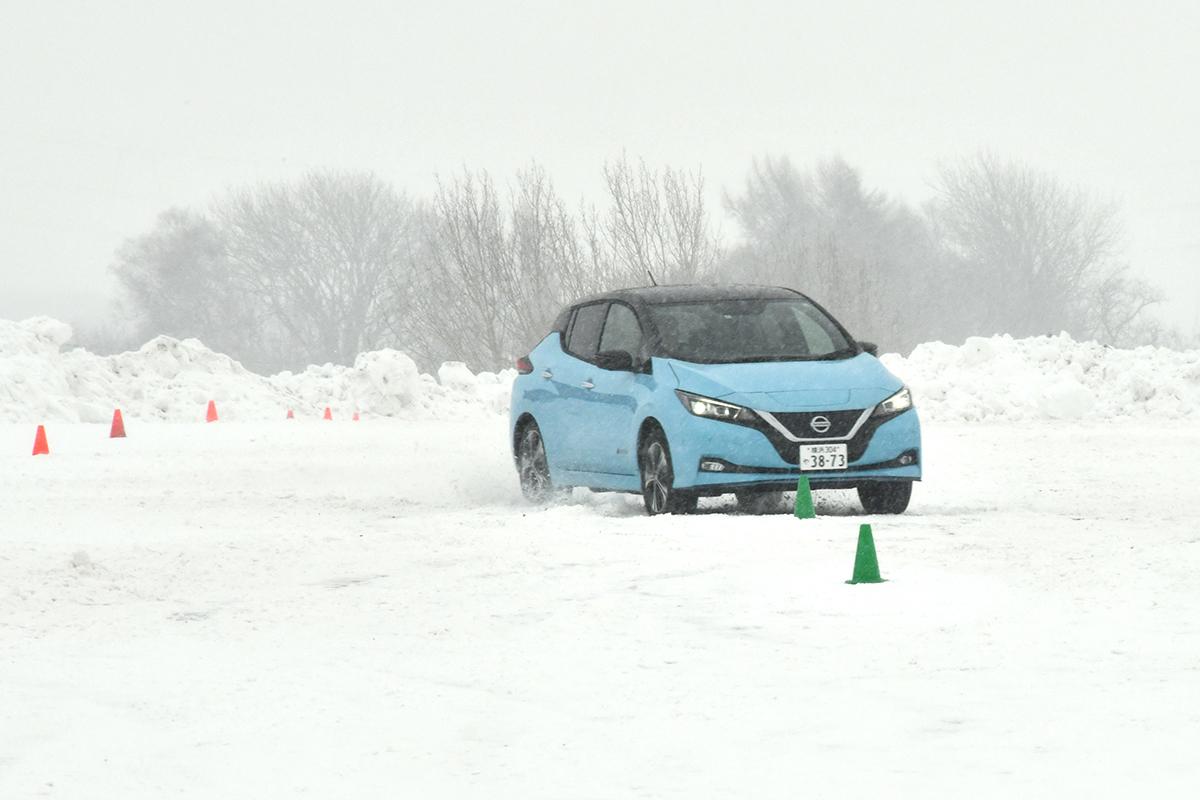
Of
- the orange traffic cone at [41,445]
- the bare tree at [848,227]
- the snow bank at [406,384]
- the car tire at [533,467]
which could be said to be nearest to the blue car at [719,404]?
the car tire at [533,467]

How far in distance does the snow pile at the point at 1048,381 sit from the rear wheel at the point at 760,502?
17518 millimetres

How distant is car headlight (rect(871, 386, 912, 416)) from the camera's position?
12.1 m

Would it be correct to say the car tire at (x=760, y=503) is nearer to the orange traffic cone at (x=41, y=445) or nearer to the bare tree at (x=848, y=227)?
the orange traffic cone at (x=41, y=445)

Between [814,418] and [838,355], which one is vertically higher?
[838,355]

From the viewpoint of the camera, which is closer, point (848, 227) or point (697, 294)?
Answer: point (697, 294)

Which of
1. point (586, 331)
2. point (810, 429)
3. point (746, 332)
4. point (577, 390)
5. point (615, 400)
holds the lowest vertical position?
point (810, 429)

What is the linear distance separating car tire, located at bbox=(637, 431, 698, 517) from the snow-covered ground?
1.22 ft

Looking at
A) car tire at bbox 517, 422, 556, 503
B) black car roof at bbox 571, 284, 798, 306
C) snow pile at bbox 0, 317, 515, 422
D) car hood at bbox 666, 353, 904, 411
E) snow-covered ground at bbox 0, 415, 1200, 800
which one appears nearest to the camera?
snow-covered ground at bbox 0, 415, 1200, 800

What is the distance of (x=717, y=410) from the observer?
463 inches

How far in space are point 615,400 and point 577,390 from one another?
69 centimetres

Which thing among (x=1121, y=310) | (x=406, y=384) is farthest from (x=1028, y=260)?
(x=406, y=384)

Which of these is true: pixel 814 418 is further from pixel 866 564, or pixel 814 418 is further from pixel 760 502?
pixel 866 564

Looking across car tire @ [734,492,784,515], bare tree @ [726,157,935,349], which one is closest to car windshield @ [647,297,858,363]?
car tire @ [734,492,784,515]

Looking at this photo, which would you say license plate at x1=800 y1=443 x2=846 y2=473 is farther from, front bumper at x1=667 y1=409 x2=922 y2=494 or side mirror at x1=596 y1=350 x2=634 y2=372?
side mirror at x1=596 y1=350 x2=634 y2=372
